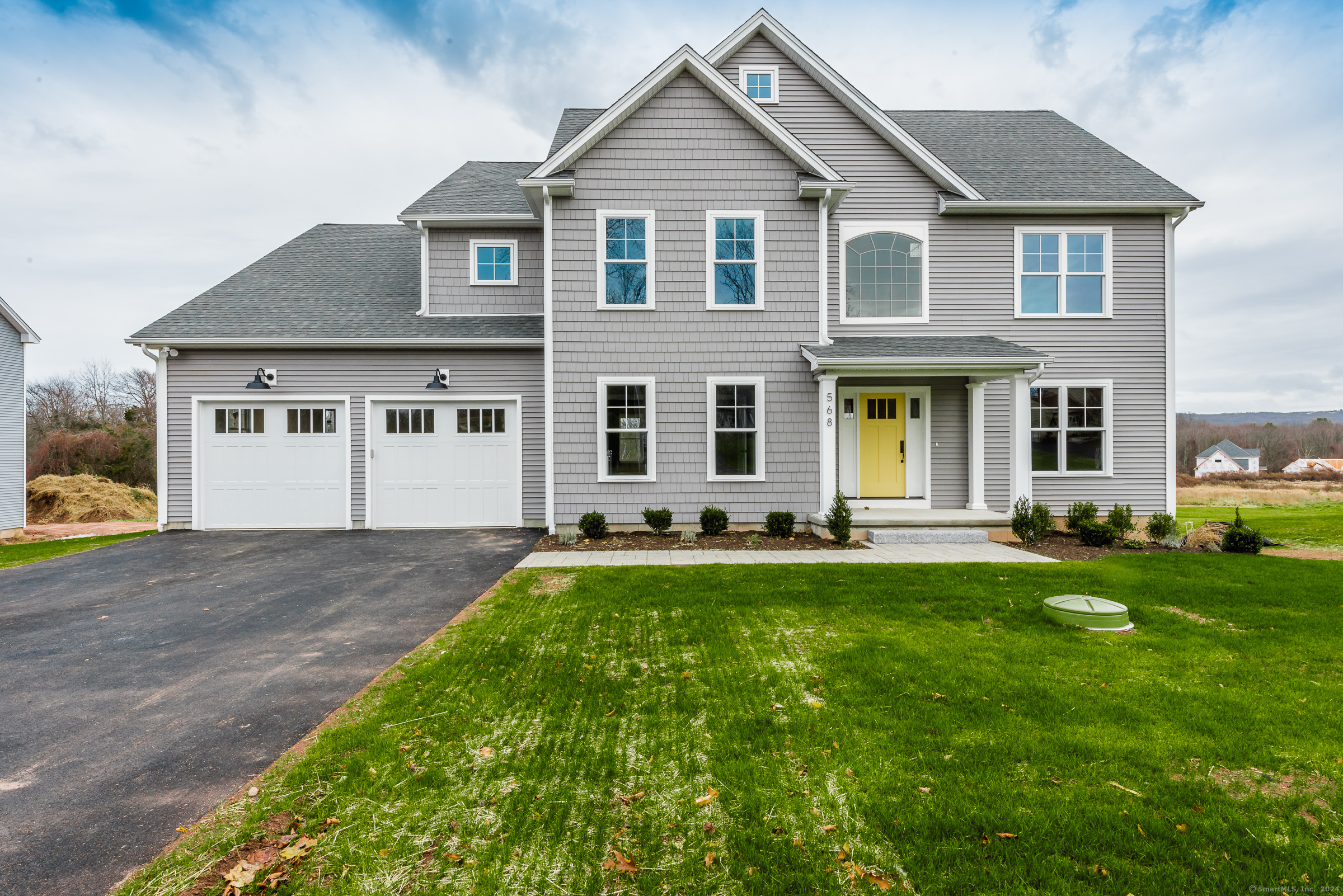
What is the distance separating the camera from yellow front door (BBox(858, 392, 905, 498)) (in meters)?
11.4

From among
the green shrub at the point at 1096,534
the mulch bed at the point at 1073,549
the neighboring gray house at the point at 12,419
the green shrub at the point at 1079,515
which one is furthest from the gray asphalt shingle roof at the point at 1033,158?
the neighboring gray house at the point at 12,419

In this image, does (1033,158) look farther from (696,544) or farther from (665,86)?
(696,544)

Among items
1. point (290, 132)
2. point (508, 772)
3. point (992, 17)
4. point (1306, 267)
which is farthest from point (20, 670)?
point (1306, 267)

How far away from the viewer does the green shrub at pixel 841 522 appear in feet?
A: 30.8

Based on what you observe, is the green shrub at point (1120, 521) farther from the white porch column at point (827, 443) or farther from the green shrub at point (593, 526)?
the green shrub at point (593, 526)

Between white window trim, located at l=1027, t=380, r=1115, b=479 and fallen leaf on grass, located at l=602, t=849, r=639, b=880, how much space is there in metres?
11.8

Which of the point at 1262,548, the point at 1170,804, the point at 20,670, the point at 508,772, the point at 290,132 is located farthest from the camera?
the point at 290,132

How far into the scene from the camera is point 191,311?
39.1 feet

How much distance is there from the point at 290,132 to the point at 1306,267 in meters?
55.0

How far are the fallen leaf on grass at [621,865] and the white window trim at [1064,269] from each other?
493 inches

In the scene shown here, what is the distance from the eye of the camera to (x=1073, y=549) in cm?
922

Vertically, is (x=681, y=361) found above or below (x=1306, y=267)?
below

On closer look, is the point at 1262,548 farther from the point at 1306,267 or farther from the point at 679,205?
the point at 1306,267

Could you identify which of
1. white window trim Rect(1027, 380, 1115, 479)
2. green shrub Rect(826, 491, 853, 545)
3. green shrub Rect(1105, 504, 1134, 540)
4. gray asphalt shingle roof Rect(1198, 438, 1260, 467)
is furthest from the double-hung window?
gray asphalt shingle roof Rect(1198, 438, 1260, 467)
